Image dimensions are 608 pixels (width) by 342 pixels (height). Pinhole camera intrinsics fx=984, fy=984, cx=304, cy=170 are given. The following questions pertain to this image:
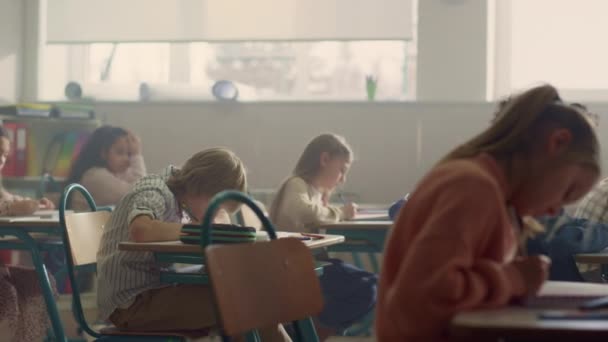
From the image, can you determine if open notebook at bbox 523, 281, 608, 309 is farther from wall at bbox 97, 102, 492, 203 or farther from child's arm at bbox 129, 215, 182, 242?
wall at bbox 97, 102, 492, 203

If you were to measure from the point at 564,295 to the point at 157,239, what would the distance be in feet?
4.58

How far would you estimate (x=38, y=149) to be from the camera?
5.88 meters

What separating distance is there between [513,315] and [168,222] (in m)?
1.65

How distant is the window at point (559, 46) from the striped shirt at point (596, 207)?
213 centimetres

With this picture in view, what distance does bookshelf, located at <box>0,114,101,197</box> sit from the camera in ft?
19.0

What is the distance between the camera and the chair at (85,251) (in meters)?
2.61

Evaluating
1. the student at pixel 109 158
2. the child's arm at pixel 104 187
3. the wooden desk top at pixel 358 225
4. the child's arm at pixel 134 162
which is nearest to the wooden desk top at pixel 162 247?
the wooden desk top at pixel 358 225

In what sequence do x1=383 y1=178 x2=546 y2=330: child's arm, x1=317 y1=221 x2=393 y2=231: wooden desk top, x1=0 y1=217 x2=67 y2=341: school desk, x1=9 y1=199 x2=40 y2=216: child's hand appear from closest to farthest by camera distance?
x1=383 y1=178 x2=546 y2=330: child's arm → x1=0 y1=217 x2=67 y2=341: school desk → x1=317 y1=221 x2=393 y2=231: wooden desk top → x1=9 y1=199 x2=40 y2=216: child's hand

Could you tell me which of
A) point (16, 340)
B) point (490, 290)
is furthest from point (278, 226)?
point (490, 290)

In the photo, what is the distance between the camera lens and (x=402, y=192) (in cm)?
576

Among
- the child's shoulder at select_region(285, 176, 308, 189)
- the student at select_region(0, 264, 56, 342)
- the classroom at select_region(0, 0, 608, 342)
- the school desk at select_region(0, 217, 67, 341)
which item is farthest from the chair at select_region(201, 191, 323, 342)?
the child's shoulder at select_region(285, 176, 308, 189)

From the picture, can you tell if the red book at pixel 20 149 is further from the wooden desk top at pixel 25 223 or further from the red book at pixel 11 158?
the wooden desk top at pixel 25 223

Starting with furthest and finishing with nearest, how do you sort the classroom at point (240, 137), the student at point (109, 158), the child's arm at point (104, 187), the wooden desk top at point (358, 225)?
the student at point (109, 158) < the child's arm at point (104, 187) < the wooden desk top at point (358, 225) < the classroom at point (240, 137)

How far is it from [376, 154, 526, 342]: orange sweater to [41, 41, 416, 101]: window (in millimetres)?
4500
